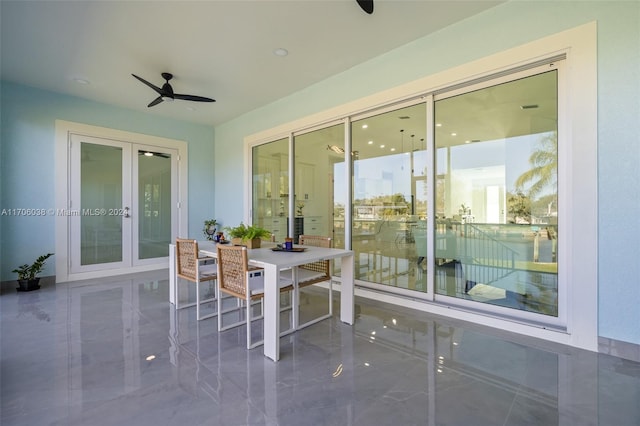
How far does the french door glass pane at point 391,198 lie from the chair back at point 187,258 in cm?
198

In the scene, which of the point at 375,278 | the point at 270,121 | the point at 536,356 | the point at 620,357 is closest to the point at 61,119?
the point at 270,121

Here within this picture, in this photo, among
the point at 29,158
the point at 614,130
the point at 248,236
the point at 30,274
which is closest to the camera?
the point at 614,130

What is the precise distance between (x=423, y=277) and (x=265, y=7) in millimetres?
3104

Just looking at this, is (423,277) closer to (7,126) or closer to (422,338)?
(422,338)

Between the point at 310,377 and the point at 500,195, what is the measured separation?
236 centimetres

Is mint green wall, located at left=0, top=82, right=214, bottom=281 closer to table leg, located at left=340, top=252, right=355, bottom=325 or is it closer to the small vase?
the small vase

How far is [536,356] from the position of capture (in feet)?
7.20

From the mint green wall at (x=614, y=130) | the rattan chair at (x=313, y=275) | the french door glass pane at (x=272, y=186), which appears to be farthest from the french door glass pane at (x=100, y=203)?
the mint green wall at (x=614, y=130)

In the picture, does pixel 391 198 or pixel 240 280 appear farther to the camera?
pixel 391 198

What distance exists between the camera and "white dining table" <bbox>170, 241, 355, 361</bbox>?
219cm

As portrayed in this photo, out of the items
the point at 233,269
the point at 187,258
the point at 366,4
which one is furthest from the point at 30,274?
the point at 366,4

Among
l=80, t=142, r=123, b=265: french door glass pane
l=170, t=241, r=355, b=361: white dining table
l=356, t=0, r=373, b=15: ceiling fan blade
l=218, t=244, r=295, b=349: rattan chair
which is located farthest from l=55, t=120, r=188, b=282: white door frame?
l=356, t=0, r=373, b=15: ceiling fan blade

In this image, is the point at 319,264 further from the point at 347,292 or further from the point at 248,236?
the point at 248,236

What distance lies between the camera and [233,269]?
98.2 inches
